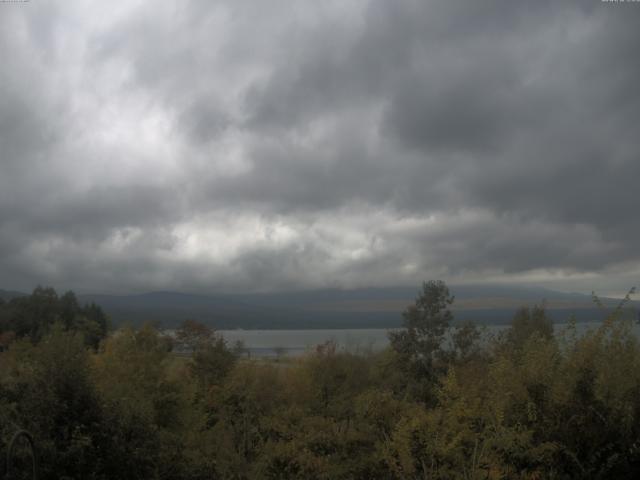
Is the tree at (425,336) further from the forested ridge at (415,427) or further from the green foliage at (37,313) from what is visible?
the green foliage at (37,313)

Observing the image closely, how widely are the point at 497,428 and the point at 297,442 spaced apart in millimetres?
5668

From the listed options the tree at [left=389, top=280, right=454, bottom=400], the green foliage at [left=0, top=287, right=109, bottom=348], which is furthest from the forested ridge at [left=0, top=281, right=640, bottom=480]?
the green foliage at [left=0, top=287, right=109, bottom=348]

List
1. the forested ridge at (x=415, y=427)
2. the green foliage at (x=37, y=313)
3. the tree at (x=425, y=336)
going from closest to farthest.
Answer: the forested ridge at (x=415, y=427) < the tree at (x=425, y=336) < the green foliage at (x=37, y=313)

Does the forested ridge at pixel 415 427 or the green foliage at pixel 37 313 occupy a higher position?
the green foliage at pixel 37 313

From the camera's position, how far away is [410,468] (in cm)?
1397

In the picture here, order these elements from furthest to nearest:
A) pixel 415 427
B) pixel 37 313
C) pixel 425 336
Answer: pixel 37 313 → pixel 425 336 → pixel 415 427

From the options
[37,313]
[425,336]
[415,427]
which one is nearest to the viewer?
[415,427]

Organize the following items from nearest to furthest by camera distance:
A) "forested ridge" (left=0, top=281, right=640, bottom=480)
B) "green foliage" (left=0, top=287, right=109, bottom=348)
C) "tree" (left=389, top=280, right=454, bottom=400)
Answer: "forested ridge" (left=0, top=281, right=640, bottom=480) → "tree" (left=389, top=280, right=454, bottom=400) → "green foliage" (left=0, top=287, right=109, bottom=348)

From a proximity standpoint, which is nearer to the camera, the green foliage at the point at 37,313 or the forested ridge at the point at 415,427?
the forested ridge at the point at 415,427

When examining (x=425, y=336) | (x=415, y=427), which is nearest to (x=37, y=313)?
(x=425, y=336)

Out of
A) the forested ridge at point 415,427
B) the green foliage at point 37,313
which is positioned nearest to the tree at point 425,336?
the forested ridge at point 415,427

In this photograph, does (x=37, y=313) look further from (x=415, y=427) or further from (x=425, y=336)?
(x=415, y=427)

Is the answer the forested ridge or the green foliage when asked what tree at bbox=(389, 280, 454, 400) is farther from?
the green foliage

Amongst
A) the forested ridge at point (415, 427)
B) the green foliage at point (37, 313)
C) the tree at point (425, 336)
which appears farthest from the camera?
the green foliage at point (37, 313)
